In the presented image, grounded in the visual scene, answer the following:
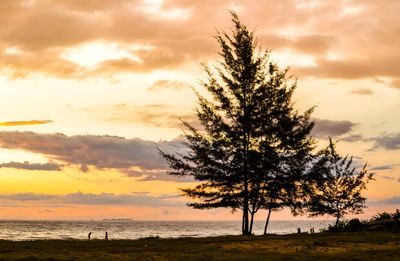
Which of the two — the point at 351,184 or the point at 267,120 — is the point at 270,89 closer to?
the point at 267,120

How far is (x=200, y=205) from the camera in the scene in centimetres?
3750

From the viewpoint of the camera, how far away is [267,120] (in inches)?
1458

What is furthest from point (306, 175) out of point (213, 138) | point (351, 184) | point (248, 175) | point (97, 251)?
point (97, 251)

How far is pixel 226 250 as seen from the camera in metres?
22.8

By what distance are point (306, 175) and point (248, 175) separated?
16.1 feet

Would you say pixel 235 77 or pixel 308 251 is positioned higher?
pixel 235 77

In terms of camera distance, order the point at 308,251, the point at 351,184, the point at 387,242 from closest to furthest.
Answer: the point at 308,251 < the point at 387,242 < the point at 351,184

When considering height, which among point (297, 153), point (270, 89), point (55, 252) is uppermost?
point (270, 89)

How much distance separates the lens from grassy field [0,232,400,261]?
19922mm

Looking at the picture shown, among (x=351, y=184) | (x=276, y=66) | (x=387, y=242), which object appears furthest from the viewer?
(x=351, y=184)

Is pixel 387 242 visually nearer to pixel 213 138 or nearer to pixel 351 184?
pixel 213 138

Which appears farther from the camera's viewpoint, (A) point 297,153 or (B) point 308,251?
(A) point 297,153

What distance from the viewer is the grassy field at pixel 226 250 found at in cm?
1992

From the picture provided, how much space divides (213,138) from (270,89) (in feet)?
17.9
